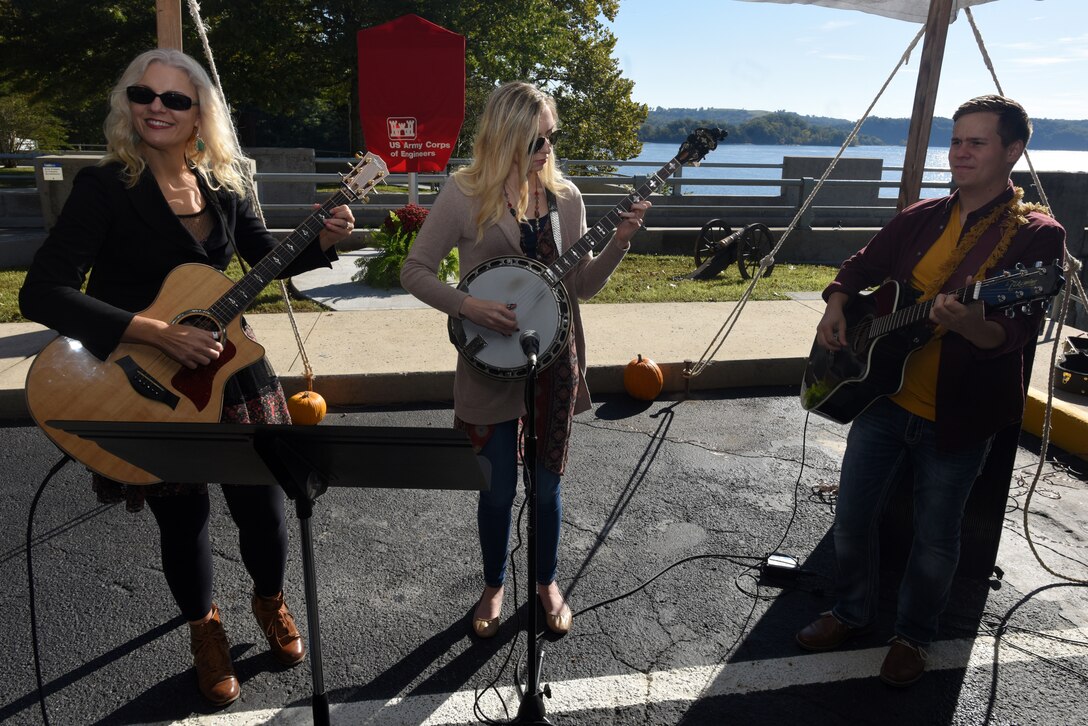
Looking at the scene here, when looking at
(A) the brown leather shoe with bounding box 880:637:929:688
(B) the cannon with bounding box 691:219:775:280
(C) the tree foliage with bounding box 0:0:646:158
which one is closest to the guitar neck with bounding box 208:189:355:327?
(A) the brown leather shoe with bounding box 880:637:929:688

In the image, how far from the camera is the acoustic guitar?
253cm

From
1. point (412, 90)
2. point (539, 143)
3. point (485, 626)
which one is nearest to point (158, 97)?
point (539, 143)

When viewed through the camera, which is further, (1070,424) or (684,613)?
(1070,424)

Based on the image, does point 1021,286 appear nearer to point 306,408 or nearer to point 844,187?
point 306,408

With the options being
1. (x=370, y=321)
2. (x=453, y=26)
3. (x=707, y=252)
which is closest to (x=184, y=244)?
(x=370, y=321)

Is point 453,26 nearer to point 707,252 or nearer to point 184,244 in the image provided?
point 707,252

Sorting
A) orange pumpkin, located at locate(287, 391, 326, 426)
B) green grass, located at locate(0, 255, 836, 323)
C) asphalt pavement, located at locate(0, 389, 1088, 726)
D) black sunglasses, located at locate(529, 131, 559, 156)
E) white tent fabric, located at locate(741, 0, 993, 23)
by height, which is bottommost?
asphalt pavement, located at locate(0, 389, 1088, 726)

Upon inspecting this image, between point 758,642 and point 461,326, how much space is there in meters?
1.77

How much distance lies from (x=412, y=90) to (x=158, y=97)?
26.1 feet

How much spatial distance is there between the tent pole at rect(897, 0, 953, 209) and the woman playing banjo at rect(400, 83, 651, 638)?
2262 millimetres

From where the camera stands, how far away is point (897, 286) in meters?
2.99

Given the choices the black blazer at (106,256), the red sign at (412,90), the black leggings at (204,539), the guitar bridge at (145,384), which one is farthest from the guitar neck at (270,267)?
the red sign at (412,90)

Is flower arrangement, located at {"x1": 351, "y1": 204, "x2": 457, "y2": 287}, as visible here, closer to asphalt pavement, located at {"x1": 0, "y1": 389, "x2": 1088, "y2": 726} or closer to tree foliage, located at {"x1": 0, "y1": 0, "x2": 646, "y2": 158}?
asphalt pavement, located at {"x1": 0, "y1": 389, "x2": 1088, "y2": 726}

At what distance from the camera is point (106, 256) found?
103 inches
